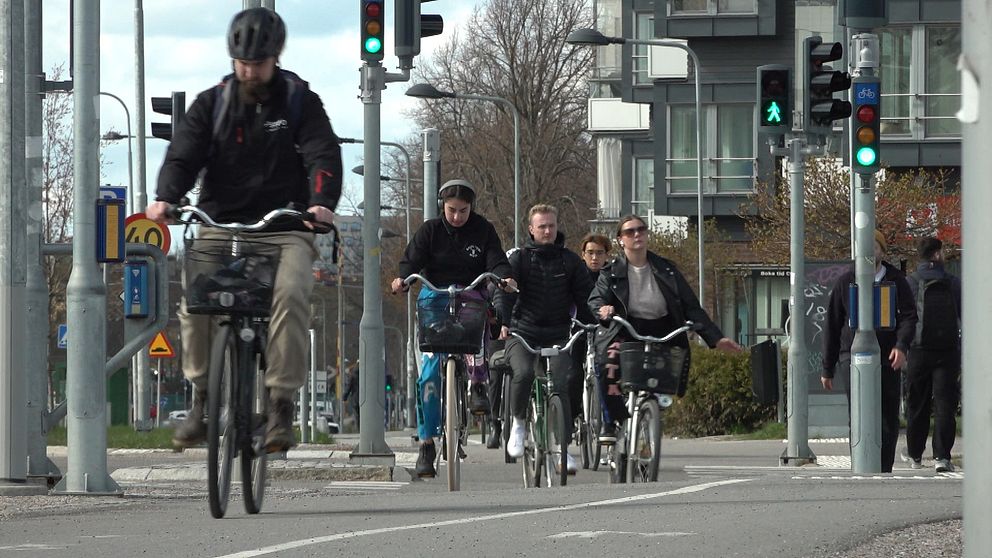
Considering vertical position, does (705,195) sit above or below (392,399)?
above

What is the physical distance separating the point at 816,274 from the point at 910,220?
1614 cm

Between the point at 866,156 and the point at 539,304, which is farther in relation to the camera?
the point at 866,156

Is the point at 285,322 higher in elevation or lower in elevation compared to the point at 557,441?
higher

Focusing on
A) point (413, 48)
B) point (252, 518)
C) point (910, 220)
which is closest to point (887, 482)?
point (252, 518)

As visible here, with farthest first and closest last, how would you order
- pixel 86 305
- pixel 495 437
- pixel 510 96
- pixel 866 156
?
pixel 510 96 < pixel 495 437 < pixel 866 156 < pixel 86 305

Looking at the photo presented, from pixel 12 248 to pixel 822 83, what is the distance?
7.56 metres

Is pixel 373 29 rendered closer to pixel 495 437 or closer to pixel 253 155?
pixel 495 437

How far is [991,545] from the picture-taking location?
429 cm

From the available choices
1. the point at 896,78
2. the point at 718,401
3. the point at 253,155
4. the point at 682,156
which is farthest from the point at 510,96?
the point at 253,155

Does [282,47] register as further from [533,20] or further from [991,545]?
[533,20]

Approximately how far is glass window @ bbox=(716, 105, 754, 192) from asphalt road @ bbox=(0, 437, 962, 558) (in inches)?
1558

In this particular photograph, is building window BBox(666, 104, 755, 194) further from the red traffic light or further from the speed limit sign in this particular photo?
the red traffic light

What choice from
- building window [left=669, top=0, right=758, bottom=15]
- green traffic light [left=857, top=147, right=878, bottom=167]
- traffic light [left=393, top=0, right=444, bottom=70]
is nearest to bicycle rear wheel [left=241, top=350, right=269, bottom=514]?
green traffic light [left=857, top=147, right=878, bottom=167]

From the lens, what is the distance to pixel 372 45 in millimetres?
16359
